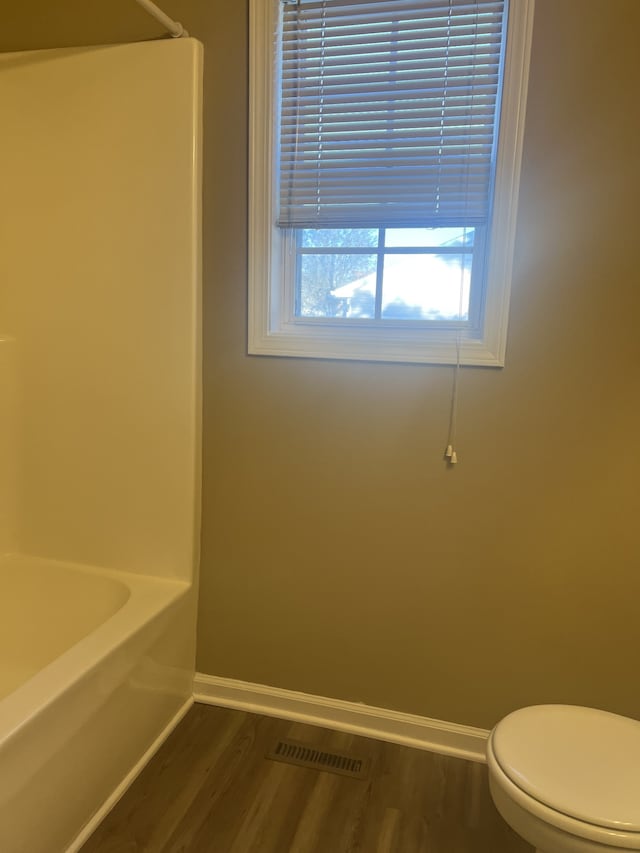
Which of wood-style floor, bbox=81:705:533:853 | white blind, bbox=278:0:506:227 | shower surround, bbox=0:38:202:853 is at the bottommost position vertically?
wood-style floor, bbox=81:705:533:853

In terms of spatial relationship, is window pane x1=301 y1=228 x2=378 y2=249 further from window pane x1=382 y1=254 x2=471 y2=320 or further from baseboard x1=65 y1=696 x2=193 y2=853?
baseboard x1=65 y1=696 x2=193 y2=853

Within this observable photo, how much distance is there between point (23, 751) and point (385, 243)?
5.32 ft

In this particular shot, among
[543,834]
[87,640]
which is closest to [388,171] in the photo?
[87,640]

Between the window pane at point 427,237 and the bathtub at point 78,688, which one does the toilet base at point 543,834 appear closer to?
the bathtub at point 78,688

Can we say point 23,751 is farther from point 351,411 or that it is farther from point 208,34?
point 208,34

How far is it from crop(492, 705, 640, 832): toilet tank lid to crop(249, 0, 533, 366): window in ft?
3.05

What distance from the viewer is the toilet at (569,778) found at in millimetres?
1121

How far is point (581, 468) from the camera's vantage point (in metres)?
1.66

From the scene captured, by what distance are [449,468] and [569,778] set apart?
83 cm

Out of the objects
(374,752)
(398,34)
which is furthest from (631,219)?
(374,752)

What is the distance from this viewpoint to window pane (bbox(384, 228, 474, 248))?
5.77 ft

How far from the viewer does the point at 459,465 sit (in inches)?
69.0

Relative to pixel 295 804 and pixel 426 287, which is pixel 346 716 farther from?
pixel 426 287

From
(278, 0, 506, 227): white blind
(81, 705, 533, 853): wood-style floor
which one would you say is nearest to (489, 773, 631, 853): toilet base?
(81, 705, 533, 853): wood-style floor
